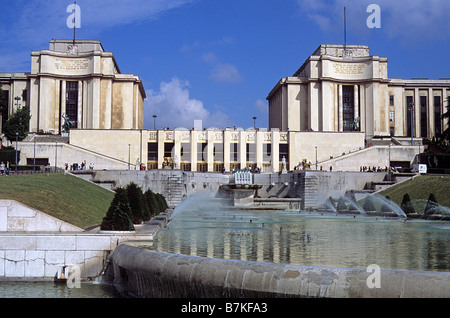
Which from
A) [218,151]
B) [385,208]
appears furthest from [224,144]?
[385,208]

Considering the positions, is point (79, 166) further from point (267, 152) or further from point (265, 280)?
point (265, 280)

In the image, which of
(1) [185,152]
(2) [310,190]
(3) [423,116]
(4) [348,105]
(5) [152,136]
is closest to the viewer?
(2) [310,190]

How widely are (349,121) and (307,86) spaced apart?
32.0ft

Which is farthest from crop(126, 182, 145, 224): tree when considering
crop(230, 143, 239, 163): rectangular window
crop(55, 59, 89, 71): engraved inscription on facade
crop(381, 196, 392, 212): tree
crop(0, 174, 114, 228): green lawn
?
crop(55, 59, 89, 71): engraved inscription on facade

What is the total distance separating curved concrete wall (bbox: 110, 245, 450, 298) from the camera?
7453 millimetres

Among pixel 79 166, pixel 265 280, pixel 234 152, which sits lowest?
pixel 265 280

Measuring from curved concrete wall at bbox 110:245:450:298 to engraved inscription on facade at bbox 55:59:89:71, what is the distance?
8255cm

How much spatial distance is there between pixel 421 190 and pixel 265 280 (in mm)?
38760

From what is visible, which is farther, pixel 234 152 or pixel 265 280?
pixel 234 152

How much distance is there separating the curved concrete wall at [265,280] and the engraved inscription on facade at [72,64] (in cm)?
8255

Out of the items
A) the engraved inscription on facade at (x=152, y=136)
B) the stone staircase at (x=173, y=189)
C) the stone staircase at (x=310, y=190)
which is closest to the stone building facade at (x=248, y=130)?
the engraved inscription on facade at (x=152, y=136)

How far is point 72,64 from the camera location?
8794cm

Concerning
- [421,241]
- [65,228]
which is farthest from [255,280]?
[65,228]

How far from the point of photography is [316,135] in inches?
3009
